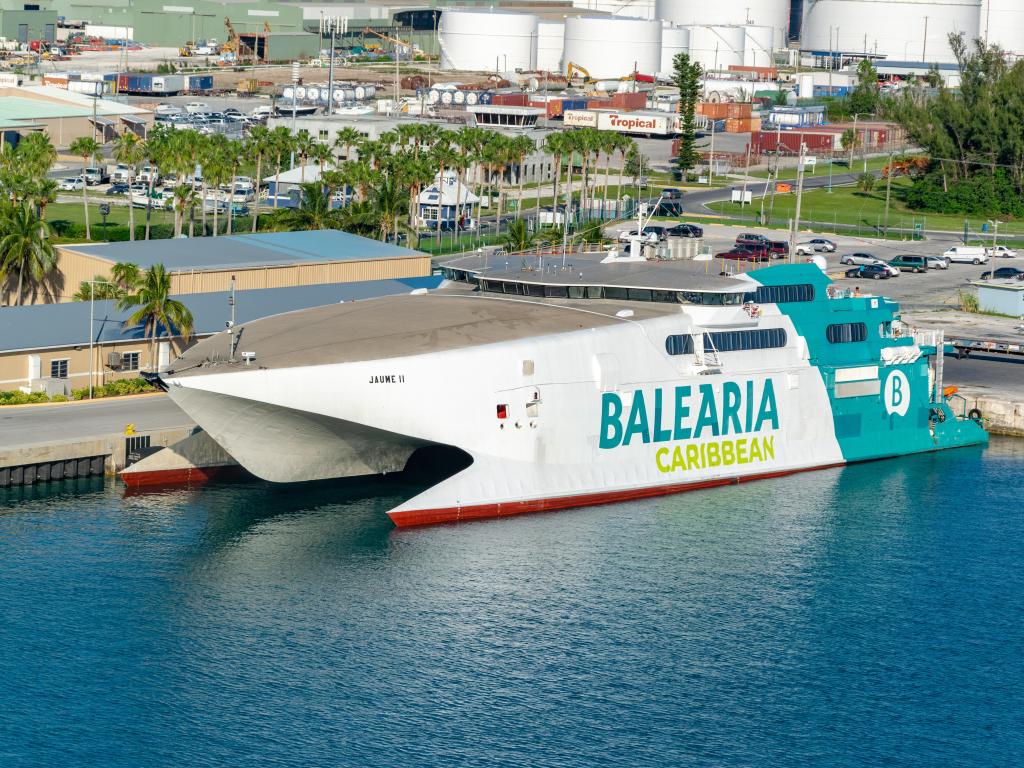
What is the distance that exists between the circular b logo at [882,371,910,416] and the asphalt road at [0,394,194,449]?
33.9 metres

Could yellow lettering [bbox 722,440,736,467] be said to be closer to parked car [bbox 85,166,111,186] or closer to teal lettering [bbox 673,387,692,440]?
teal lettering [bbox 673,387,692,440]

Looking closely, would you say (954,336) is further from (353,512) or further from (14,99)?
(14,99)

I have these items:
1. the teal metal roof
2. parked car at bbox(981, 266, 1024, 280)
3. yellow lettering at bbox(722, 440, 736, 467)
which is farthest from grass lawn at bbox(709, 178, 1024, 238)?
yellow lettering at bbox(722, 440, 736, 467)

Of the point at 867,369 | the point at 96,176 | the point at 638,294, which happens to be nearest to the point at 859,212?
the point at 96,176

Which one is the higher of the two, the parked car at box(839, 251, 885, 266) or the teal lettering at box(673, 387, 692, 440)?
the parked car at box(839, 251, 885, 266)

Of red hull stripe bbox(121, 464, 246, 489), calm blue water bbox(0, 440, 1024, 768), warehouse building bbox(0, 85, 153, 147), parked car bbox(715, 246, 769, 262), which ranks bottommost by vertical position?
calm blue water bbox(0, 440, 1024, 768)

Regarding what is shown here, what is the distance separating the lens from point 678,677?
49.7m

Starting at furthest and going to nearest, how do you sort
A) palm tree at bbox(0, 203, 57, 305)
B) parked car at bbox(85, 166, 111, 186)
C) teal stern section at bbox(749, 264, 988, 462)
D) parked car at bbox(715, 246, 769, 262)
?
parked car at bbox(85, 166, 111, 186), parked car at bbox(715, 246, 769, 262), palm tree at bbox(0, 203, 57, 305), teal stern section at bbox(749, 264, 988, 462)

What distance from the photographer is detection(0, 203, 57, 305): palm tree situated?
84.1 m

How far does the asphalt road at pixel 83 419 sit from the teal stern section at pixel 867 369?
2853 cm

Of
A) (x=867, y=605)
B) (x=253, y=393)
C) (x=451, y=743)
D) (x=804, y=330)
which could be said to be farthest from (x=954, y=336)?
(x=451, y=743)

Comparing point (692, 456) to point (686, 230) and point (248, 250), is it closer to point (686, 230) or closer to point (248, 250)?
point (248, 250)

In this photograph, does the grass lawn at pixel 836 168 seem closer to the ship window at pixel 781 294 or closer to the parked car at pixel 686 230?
the parked car at pixel 686 230

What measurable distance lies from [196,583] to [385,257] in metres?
40.7
